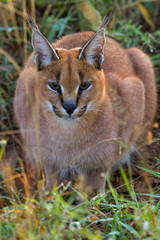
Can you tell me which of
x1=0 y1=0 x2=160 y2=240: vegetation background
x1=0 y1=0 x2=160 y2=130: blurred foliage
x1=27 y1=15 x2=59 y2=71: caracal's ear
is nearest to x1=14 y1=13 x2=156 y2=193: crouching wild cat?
x1=27 y1=15 x2=59 y2=71: caracal's ear

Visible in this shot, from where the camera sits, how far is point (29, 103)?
3596mm

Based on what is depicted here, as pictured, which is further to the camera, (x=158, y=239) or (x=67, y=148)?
(x=67, y=148)

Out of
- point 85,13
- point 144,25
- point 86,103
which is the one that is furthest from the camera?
point 144,25

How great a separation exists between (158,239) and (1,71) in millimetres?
3265

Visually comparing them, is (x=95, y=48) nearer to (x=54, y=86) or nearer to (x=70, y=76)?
(x=70, y=76)

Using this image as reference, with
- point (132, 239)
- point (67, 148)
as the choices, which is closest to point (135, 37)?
point (67, 148)

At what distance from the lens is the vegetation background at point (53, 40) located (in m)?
2.43

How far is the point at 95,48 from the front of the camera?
9.88 feet

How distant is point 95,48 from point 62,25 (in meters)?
1.93

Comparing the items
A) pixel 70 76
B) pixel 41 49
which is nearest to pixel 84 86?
pixel 70 76

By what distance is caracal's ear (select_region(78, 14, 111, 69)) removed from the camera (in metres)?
2.92

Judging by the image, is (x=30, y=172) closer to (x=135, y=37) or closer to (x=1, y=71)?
(x=1, y=71)

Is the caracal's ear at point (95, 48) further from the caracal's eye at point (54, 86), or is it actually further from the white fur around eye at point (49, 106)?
the white fur around eye at point (49, 106)

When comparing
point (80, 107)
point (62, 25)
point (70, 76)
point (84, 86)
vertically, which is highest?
point (62, 25)
